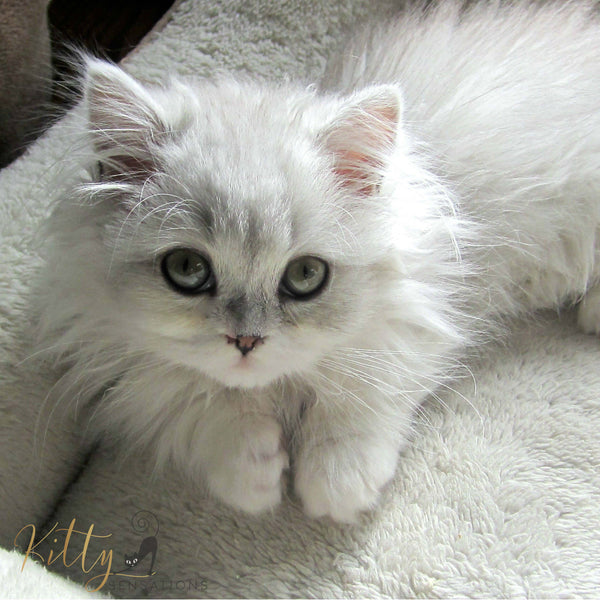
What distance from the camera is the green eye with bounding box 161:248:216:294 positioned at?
108 cm

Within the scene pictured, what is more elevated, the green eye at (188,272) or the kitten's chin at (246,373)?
the green eye at (188,272)

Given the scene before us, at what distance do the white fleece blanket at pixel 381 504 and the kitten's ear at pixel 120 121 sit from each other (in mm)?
143

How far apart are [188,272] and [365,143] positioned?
0.38 metres

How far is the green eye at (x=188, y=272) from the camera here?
1076 millimetres

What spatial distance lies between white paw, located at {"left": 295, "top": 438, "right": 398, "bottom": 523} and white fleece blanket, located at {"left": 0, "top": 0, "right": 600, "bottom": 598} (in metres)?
0.06

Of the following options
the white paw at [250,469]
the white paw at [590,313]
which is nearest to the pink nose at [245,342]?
the white paw at [250,469]

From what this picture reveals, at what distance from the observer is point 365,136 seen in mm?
1138

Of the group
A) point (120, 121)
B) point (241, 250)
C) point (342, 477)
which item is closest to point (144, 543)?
point (342, 477)

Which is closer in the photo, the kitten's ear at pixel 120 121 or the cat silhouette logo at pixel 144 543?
the kitten's ear at pixel 120 121

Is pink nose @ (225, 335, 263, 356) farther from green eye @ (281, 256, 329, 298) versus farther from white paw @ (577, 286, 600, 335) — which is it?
white paw @ (577, 286, 600, 335)

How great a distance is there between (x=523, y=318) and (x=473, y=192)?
36 cm

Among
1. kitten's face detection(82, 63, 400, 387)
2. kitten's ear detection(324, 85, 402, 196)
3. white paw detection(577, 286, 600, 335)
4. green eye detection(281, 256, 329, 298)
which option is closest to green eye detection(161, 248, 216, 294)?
kitten's face detection(82, 63, 400, 387)

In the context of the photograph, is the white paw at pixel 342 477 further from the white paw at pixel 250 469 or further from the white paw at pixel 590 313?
the white paw at pixel 590 313

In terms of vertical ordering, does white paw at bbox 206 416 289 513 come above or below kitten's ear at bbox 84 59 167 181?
below
